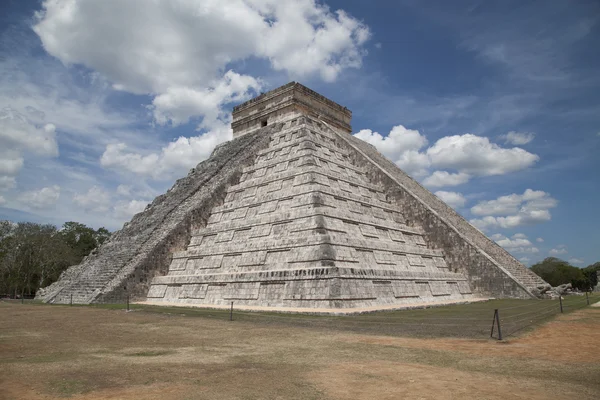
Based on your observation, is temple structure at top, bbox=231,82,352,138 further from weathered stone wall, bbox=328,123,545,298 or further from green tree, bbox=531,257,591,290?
green tree, bbox=531,257,591,290

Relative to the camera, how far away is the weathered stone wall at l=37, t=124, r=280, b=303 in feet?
53.3

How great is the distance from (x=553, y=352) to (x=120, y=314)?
1087 centimetres

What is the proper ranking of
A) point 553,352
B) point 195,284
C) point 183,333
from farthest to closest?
point 195,284 < point 183,333 < point 553,352

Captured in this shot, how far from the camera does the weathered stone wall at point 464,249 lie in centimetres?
1697

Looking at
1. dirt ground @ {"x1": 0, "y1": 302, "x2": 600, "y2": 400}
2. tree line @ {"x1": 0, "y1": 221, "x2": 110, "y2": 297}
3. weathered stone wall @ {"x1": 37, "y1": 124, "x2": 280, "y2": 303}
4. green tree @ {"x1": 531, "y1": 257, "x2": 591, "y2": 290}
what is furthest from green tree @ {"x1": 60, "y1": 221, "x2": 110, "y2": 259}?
green tree @ {"x1": 531, "y1": 257, "x2": 591, "y2": 290}

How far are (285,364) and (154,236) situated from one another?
46.2ft

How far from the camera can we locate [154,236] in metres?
18.3

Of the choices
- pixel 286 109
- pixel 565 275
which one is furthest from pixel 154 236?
pixel 565 275

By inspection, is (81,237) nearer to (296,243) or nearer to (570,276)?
(296,243)

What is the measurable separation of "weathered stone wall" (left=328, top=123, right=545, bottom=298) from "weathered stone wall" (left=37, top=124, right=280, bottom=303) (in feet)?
23.4

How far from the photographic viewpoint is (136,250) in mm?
17641

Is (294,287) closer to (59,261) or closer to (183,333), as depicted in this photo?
(183,333)

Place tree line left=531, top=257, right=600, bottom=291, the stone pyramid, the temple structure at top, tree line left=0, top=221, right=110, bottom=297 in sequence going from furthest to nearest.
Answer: tree line left=531, top=257, right=600, bottom=291, tree line left=0, top=221, right=110, bottom=297, the temple structure at top, the stone pyramid

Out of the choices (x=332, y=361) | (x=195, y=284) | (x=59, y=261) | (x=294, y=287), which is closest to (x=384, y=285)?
(x=294, y=287)
